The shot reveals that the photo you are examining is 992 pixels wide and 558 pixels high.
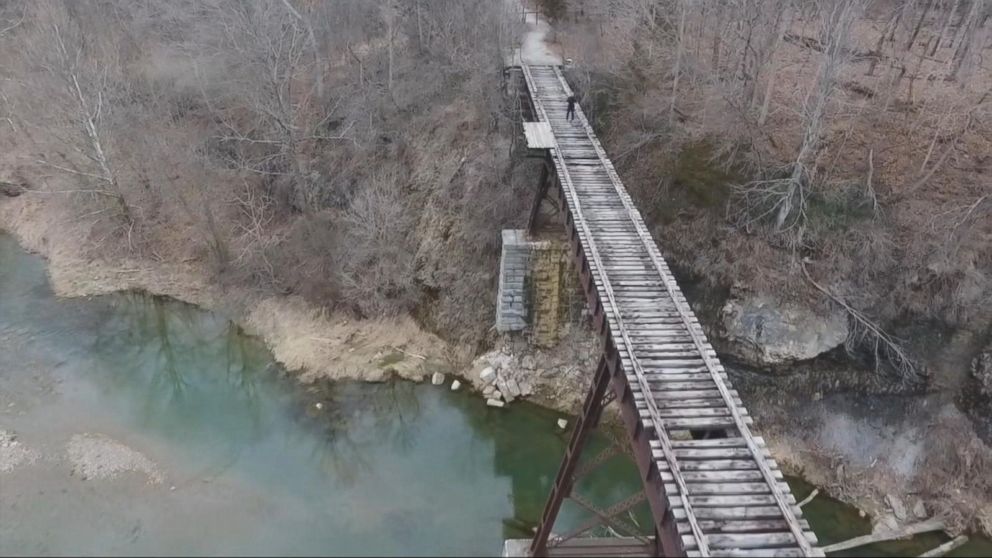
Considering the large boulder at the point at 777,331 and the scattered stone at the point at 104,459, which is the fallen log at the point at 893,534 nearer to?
the large boulder at the point at 777,331

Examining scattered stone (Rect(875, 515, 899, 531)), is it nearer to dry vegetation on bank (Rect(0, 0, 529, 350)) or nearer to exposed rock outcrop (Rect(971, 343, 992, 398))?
exposed rock outcrop (Rect(971, 343, 992, 398))

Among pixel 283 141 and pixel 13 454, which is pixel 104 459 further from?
pixel 283 141

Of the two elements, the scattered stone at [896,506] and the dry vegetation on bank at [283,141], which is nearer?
the scattered stone at [896,506]

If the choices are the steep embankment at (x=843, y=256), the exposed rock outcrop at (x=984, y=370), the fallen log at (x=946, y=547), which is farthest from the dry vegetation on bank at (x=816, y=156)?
the fallen log at (x=946, y=547)

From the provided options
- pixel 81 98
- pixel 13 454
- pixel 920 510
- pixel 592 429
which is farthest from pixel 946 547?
pixel 81 98

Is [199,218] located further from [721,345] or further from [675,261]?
[721,345]

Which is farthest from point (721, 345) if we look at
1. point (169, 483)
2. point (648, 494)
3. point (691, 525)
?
point (169, 483)

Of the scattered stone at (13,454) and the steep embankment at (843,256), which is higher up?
the steep embankment at (843,256)
